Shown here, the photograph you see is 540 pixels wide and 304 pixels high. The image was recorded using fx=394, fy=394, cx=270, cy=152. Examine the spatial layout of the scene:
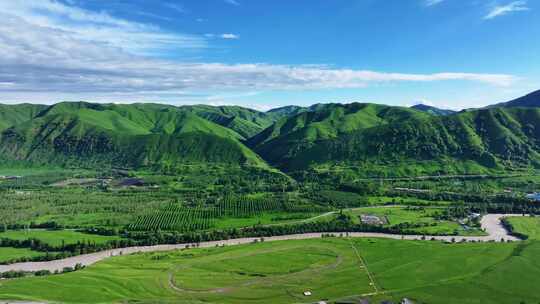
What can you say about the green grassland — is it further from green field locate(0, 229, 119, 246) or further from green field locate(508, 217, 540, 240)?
green field locate(0, 229, 119, 246)

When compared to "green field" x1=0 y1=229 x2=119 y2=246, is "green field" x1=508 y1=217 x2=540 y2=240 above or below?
above

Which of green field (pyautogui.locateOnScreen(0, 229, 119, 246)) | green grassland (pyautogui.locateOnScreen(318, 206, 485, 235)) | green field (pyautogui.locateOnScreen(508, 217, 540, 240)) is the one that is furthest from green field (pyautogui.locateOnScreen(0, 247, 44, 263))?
green field (pyautogui.locateOnScreen(508, 217, 540, 240))

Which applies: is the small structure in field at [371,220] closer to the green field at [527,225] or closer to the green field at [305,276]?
the green field at [305,276]

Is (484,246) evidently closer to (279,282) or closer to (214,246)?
(279,282)

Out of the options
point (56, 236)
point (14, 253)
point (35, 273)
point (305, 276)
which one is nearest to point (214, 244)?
point (305, 276)

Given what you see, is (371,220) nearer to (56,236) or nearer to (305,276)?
(305,276)

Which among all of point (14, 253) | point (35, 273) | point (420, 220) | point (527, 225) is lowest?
point (35, 273)

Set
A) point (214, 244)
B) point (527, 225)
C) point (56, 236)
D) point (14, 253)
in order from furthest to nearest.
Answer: point (527, 225)
point (56, 236)
point (214, 244)
point (14, 253)
